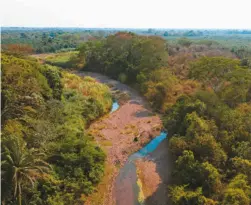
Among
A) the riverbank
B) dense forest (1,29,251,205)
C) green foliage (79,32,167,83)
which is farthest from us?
green foliage (79,32,167,83)

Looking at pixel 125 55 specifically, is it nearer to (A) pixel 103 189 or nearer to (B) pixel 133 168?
(B) pixel 133 168

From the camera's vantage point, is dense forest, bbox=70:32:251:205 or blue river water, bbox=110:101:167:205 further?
blue river water, bbox=110:101:167:205

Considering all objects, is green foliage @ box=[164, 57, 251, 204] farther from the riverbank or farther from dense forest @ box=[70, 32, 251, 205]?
the riverbank

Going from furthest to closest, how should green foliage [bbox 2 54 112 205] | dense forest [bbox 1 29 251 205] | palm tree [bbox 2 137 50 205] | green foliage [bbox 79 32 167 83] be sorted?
green foliage [bbox 79 32 167 83], dense forest [bbox 1 29 251 205], green foliage [bbox 2 54 112 205], palm tree [bbox 2 137 50 205]

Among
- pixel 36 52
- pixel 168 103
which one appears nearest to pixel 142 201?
pixel 168 103

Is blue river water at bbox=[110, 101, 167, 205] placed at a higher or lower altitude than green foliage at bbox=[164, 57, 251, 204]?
lower

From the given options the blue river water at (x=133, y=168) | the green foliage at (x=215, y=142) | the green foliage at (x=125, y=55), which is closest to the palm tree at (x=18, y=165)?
the blue river water at (x=133, y=168)

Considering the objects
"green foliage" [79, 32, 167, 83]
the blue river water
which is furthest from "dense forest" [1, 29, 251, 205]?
"green foliage" [79, 32, 167, 83]

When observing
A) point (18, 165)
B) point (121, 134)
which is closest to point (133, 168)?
point (121, 134)

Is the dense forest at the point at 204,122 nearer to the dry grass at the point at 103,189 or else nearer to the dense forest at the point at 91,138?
the dense forest at the point at 91,138

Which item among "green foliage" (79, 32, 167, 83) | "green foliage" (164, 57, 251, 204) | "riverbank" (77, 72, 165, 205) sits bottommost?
"riverbank" (77, 72, 165, 205)
